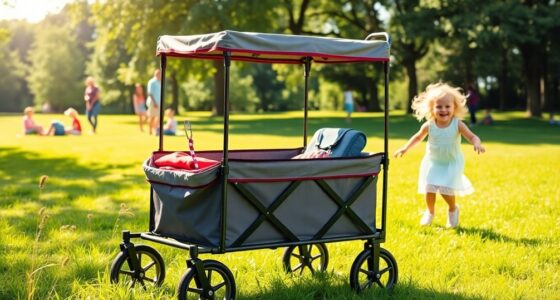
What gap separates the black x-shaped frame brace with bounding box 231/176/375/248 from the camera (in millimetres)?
4875

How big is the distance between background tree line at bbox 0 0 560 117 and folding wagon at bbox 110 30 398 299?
14791mm

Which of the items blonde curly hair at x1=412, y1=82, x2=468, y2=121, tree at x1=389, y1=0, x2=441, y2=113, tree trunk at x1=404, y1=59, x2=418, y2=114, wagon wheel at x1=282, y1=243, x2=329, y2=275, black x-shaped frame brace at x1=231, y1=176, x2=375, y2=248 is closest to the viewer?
black x-shaped frame brace at x1=231, y1=176, x2=375, y2=248

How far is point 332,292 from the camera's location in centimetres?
534

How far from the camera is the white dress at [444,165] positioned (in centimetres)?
826

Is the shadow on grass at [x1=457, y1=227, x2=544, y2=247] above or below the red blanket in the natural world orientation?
below

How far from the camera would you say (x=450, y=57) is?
54.6m

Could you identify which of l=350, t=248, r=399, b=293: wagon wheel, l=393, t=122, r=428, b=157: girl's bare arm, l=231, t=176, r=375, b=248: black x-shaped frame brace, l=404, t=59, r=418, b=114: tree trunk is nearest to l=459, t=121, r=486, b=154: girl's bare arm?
l=393, t=122, r=428, b=157: girl's bare arm

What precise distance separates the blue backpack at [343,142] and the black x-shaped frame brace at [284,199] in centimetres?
40

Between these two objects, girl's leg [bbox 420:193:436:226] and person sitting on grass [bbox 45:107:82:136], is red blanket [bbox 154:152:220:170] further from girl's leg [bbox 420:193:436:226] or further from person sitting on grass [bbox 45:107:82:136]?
person sitting on grass [bbox 45:107:82:136]

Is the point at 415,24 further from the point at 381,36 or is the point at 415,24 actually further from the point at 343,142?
the point at 343,142

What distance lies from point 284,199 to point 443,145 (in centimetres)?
375

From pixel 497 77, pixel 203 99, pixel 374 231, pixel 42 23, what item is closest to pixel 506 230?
pixel 374 231

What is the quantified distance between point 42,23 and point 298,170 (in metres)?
92.7

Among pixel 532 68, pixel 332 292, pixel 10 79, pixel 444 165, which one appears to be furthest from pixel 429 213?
pixel 10 79
